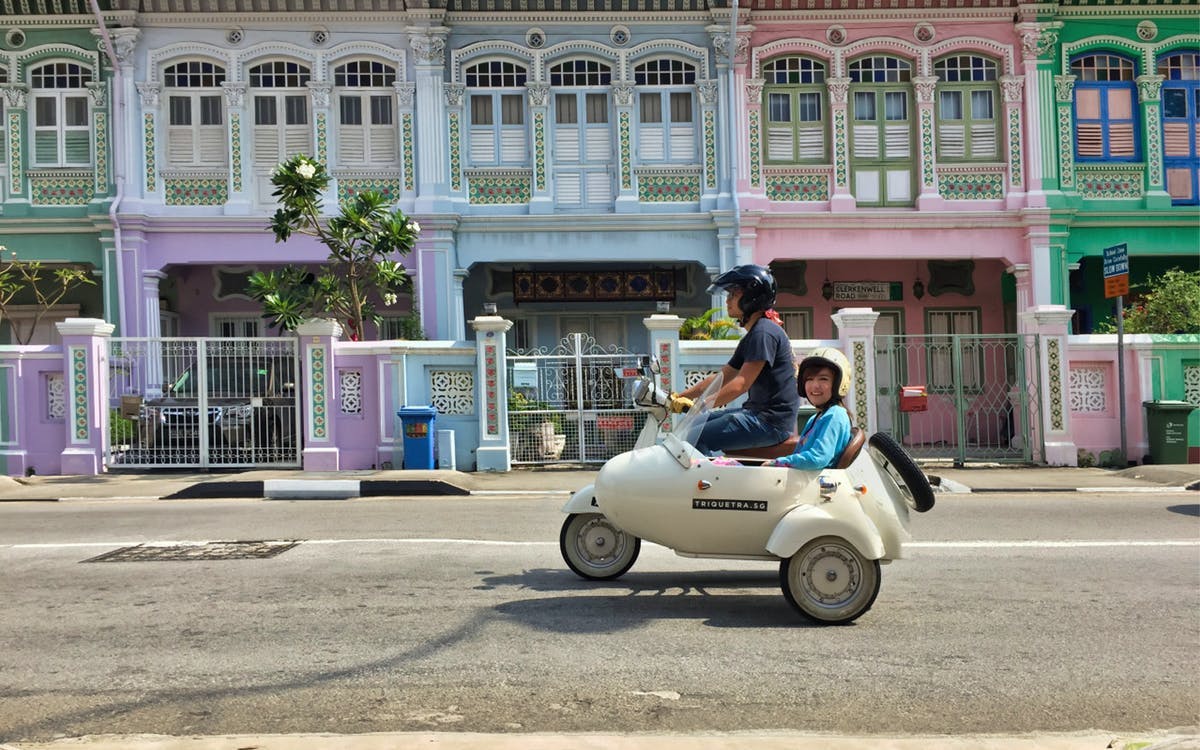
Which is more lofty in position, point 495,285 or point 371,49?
point 371,49

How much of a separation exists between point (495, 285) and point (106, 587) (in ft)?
49.8

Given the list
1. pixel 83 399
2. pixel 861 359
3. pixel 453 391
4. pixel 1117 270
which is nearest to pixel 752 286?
pixel 861 359

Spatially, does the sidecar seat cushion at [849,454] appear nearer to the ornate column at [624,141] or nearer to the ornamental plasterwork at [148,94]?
the ornate column at [624,141]

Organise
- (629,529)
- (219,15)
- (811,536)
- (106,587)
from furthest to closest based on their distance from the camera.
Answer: (219,15)
(106,587)
(629,529)
(811,536)

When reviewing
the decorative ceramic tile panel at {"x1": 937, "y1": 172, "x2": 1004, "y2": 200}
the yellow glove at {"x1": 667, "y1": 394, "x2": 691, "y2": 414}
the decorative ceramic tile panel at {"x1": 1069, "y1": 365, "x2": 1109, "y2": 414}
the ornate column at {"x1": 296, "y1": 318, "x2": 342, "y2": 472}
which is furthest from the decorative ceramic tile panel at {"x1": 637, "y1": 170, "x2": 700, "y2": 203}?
the yellow glove at {"x1": 667, "y1": 394, "x2": 691, "y2": 414}

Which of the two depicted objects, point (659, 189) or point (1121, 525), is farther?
point (659, 189)

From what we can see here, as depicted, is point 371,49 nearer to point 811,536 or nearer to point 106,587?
point 106,587

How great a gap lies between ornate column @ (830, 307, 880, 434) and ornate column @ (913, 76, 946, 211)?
5.42 m

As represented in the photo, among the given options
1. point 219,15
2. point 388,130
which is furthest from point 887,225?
point 219,15

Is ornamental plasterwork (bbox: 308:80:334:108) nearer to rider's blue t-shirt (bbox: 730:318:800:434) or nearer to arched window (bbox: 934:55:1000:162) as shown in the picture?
arched window (bbox: 934:55:1000:162)

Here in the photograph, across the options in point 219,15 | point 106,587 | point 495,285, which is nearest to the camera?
point 106,587

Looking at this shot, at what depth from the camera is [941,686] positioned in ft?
14.6

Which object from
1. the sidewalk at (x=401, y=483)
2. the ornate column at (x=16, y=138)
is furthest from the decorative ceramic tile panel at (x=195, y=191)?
the sidewalk at (x=401, y=483)

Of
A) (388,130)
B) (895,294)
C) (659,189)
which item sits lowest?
(895,294)
